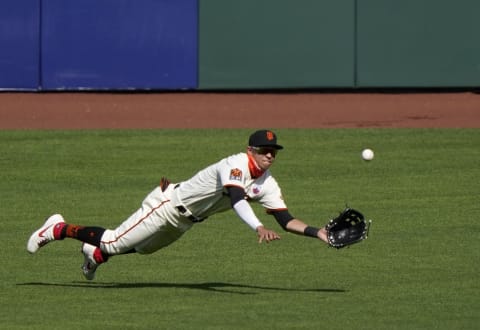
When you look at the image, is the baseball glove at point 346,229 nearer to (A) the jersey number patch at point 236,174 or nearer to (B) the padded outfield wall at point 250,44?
(A) the jersey number patch at point 236,174

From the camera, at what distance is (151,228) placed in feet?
34.3

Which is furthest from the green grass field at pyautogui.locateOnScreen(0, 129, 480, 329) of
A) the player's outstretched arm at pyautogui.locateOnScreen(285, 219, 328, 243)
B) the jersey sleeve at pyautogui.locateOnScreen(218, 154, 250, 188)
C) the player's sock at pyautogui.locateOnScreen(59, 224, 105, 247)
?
the jersey sleeve at pyautogui.locateOnScreen(218, 154, 250, 188)

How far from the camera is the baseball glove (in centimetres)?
999

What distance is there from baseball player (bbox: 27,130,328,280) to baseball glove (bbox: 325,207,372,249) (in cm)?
7

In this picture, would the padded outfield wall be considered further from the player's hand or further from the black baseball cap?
the player's hand

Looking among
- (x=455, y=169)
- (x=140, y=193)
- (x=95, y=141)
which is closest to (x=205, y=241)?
(x=140, y=193)

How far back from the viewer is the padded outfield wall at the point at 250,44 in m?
24.2

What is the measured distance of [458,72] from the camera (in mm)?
24391

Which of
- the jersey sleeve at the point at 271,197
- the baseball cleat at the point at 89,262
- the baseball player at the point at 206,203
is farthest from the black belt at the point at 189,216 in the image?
the baseball cleat at the point at 89,262

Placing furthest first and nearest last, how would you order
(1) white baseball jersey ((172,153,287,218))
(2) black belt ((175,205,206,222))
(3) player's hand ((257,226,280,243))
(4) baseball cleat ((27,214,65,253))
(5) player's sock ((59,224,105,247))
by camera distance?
(4) baseball cleat ((27,214,65,253))
(5) player's sock ((59,224,105,247))
(2) black belt ((175,205,206,222))
(1) white baseball jersey ((172,153,287,218))
(3) player's hand ((257,226,280,243))

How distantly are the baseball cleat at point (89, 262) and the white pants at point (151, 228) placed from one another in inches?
7.3

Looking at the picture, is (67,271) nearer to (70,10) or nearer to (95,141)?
(95,141)

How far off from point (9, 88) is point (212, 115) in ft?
13.5

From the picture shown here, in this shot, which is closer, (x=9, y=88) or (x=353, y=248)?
(x=353, y=248)
